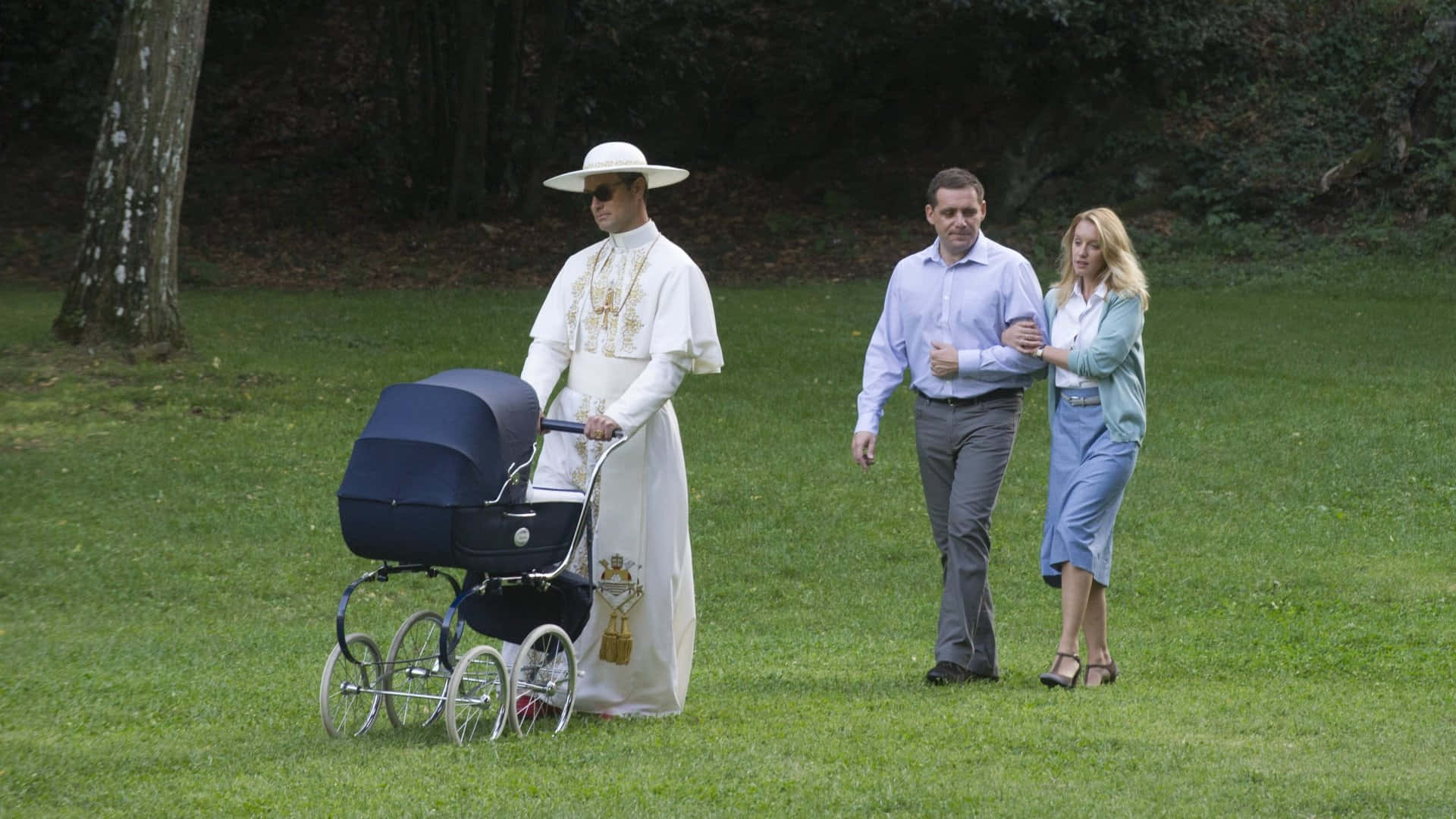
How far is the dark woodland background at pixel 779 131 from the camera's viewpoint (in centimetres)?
2327

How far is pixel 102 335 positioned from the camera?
14.5m

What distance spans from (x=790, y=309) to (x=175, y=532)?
10.3 metres

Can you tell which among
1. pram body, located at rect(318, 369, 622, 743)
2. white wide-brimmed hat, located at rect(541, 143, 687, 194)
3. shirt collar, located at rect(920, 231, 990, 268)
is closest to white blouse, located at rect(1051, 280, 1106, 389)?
shirt collar, located at rect(920, 231, 990, 268)

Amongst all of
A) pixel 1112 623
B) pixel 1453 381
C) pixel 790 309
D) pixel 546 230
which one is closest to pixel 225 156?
pixel 546 230

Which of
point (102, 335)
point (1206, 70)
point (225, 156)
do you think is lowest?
point (102, 335)

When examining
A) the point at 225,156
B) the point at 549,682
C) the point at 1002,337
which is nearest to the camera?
the point at 549,682

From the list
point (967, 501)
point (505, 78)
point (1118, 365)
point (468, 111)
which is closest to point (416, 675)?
point (967, 501)

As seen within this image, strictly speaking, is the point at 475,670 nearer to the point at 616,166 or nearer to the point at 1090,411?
the point at 616,166

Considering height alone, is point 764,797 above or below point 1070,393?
below

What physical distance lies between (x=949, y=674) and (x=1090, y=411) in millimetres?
1253

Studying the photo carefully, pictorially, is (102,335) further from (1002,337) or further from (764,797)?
(764,797)

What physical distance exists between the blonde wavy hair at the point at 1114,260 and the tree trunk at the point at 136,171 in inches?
382

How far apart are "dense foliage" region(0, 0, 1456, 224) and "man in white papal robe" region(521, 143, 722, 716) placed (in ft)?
58.6

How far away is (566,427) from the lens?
6.02 m
